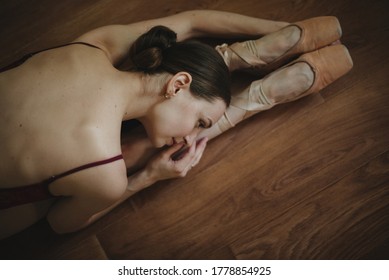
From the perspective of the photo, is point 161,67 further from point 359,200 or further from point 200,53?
point 359,200

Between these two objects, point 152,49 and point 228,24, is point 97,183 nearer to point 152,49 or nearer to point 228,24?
point 152,49

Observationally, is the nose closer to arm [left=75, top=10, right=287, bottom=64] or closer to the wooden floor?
the wooden floor

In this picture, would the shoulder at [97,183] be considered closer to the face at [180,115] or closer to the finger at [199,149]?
the face at [180,115]

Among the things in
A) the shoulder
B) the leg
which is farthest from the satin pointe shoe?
the shoulder

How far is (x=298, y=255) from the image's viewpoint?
1.03 metres

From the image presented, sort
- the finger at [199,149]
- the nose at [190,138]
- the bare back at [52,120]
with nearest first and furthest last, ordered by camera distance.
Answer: the bare back at [52,120]
the nose at [190,138]
the finger at [199,149]

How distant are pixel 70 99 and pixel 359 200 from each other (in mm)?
946

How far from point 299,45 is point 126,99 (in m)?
0.59

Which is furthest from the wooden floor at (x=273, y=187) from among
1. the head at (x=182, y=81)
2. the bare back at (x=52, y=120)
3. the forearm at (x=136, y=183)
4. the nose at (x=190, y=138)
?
the bare back at (x=52, y=120)

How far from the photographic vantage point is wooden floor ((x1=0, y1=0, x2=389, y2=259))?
3.41 feet

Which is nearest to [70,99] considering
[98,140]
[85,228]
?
[98,140]

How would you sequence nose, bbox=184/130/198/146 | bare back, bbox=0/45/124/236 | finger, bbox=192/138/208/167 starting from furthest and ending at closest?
1. finger, bbox=192/138/208/167
2. nose, bbox=184/130/198/146
3. bare back, bbox=0/45/124/236

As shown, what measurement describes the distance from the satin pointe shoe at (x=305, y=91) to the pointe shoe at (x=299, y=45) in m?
0.03

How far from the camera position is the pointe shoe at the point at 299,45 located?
1.03 meters
